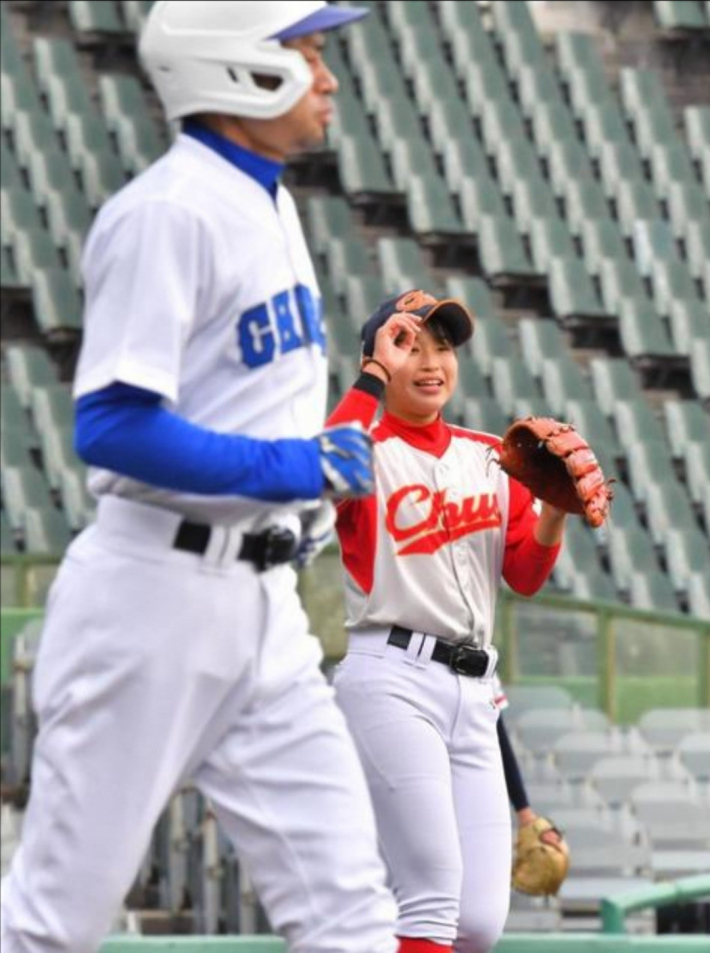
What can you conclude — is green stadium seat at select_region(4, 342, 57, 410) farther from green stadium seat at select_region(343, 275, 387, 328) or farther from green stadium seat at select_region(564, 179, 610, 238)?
green stadium seat at select_region(564, 179, 610, 238)

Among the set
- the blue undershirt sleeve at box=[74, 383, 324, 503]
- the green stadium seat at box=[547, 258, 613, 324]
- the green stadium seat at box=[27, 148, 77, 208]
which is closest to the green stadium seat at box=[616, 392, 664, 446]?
the green stadium seat at box=[547, 258, 613, 324]

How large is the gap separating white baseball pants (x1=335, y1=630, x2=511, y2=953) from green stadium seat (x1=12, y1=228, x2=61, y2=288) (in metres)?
9.41

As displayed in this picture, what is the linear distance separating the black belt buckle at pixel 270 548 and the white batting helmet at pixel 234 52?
1.51 feet

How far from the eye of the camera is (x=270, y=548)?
2.79 m

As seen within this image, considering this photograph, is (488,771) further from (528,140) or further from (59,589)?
(528,140)

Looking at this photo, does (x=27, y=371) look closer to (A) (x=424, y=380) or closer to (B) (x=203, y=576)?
(A) (x=424, y=380)

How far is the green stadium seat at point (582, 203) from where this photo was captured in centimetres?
1419

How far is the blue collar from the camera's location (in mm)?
2822

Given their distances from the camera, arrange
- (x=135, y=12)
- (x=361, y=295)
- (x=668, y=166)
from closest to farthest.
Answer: (x=361, y=295)
(x=135, y=12)
(x=668, y=166)

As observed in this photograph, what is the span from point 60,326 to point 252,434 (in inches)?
401

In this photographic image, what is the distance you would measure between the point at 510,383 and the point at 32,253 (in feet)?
8.35

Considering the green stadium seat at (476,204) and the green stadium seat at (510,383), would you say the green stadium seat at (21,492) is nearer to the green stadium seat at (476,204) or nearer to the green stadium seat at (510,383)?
the green stadium seat at (510,383)

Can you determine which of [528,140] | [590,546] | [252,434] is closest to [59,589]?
[252,434]

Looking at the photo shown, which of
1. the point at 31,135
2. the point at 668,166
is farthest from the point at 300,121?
the point at 668,166
